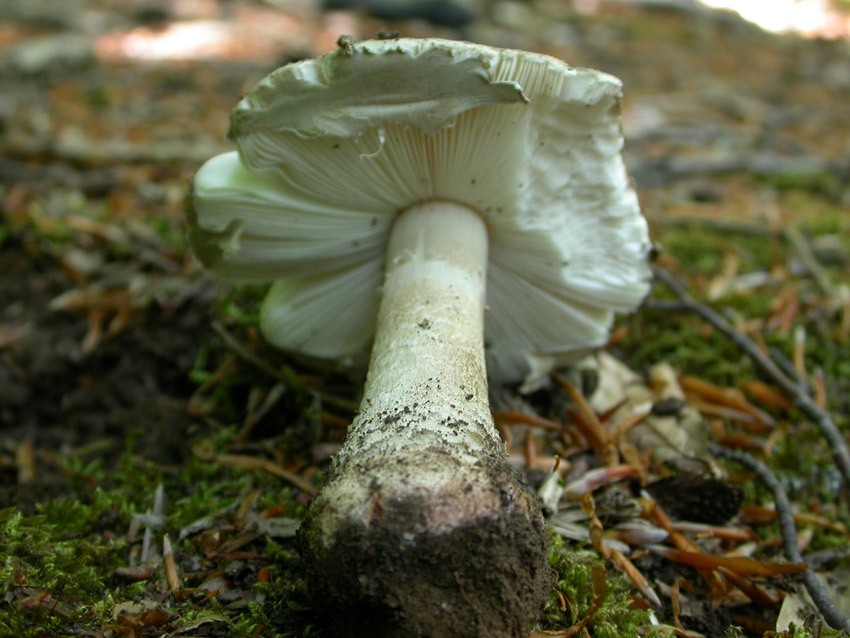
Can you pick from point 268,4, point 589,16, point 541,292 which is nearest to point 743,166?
point 541,292

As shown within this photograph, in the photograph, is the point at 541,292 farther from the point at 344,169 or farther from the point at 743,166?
the point at 743,166

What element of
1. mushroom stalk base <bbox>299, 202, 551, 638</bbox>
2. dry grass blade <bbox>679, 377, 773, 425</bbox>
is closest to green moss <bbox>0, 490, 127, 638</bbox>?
mushroom stalk base <bbox>299, 202, 551, 638</bbox>

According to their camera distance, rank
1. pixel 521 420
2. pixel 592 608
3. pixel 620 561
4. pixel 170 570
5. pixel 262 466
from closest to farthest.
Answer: pixel 592 608
pixel 170 570
pixel 620 561
pixel 262 466
pixel 521 420

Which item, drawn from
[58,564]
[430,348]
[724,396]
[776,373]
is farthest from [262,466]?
[776,373]

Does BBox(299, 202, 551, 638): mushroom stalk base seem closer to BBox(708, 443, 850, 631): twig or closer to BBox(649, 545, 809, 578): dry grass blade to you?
BBox(649, 545, 809, 578): dry grass blade

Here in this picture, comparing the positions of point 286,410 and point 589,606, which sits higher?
point 589,606

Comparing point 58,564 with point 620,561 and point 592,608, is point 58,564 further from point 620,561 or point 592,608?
point 620,561
